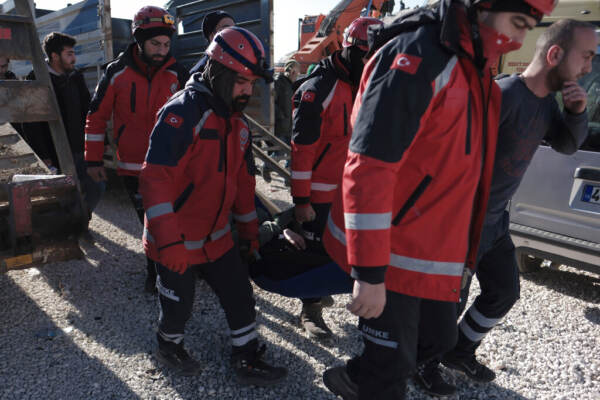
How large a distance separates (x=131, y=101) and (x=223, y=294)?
1.83m

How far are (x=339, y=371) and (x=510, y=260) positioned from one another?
1.10m

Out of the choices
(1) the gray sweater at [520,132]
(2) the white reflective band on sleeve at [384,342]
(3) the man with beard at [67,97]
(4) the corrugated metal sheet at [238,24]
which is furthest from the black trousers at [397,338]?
(4) the corrugated metal sheet at [238,24]

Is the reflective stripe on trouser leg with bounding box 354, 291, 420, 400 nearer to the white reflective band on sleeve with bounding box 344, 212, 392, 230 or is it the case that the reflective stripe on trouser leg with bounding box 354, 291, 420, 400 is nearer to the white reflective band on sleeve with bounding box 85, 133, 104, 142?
the white reflective band on sleeve with bounding box 344, 212, 392, 230

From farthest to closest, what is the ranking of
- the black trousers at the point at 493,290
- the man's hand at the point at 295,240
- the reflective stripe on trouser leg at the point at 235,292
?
the man's hand at the point at 295,240, the reflective stripe on trouser leg at the point at 235,292, the black trousers at the point at 493,290

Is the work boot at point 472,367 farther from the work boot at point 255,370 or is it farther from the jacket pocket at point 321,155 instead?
the jacket pocket at point 321,155

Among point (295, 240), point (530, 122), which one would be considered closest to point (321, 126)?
point (295, 240)

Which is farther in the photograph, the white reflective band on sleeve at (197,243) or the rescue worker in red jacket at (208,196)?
the white reflective band on sleeve at (197,243)

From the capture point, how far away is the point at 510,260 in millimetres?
2297

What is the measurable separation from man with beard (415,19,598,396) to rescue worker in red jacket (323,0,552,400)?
0.34m

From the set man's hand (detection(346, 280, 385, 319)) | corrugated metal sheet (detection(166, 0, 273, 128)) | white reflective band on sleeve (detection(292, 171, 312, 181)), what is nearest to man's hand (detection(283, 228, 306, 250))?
white reflective band on sleeve (detection(292, 171, 312, 181))

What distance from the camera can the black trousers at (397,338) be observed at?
1.59 meters

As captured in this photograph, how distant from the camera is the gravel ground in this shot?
8.13ft

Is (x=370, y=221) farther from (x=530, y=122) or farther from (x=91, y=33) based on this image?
(x=91, y=33)

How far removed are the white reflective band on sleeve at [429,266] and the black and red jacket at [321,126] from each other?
1.34 metres
